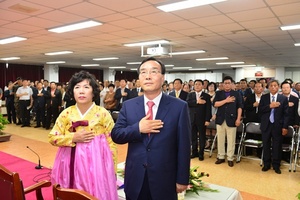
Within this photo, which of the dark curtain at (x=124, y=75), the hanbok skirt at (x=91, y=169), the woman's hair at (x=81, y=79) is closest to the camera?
the hanbok skirt at (x=91, y=169)

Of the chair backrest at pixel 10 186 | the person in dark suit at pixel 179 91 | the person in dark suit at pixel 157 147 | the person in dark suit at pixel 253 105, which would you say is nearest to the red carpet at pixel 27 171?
the chair backrest at pixel 10 186

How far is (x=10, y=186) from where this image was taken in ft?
4.82

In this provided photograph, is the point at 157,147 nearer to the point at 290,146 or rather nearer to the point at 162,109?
the point at 162,109

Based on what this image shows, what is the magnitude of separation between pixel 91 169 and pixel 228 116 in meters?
3.13

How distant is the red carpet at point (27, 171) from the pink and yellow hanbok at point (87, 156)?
1.41 m

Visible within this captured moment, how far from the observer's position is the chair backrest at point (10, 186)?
1.42 m

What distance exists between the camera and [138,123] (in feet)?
4.92

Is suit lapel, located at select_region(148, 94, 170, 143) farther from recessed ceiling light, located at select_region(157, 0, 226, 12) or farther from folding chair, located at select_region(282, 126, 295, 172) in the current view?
folding chair, located at select_region(282, 126, 295, 172)

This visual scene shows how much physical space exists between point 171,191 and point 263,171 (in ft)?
10.5

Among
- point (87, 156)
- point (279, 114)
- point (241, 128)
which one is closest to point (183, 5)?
point (279, 114)

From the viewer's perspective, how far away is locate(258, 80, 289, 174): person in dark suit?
4062 millimetres

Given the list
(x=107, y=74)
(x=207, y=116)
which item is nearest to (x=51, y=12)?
(x=207, y=116)

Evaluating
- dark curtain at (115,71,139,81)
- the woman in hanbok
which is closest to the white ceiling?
the woman in hanbok

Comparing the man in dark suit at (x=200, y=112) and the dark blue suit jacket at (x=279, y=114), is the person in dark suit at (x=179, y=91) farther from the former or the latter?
the dark blue suit jacket at (x=279, y=114)
